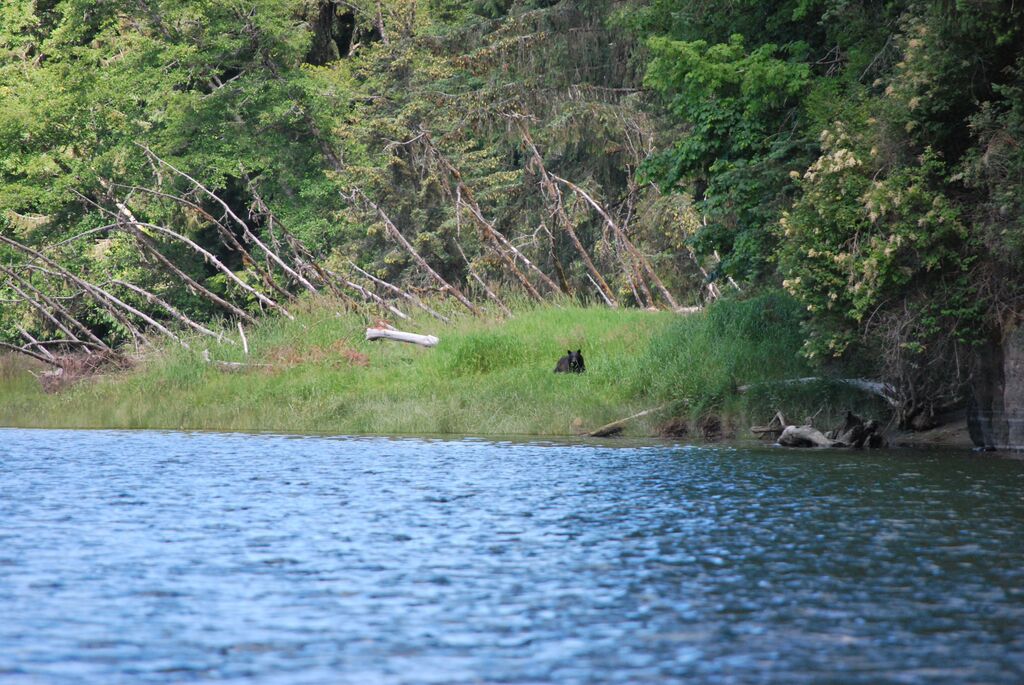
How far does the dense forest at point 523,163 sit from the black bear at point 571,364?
298cm

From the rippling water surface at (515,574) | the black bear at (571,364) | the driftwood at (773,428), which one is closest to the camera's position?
the rippling water surface at (515,574)

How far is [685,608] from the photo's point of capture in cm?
882

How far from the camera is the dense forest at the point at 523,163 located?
790 inches

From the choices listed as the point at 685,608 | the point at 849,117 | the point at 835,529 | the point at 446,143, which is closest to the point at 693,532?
the point at 835,529

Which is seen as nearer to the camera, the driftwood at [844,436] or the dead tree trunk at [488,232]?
the driftwood at [844,436]

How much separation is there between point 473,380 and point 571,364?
1953 millimetres

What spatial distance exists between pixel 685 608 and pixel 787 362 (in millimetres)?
16198

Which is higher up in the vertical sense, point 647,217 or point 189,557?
point 647,217

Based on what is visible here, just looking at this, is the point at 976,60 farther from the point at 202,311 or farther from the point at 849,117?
the point at 202,311

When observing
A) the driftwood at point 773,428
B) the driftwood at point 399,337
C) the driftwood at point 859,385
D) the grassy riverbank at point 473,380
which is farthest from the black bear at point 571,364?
the driftwood at point 773,428

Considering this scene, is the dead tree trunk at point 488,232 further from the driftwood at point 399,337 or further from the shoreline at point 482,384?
the driftwood at point 399,337

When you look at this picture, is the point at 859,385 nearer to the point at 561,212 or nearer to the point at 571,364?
the point at 571,364

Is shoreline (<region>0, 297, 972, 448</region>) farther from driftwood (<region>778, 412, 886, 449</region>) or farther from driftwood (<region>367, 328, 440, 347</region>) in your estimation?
driftwood (<region>778, 412, 886, 449</region>)

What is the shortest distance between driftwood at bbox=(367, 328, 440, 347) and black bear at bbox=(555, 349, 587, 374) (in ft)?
12.0
